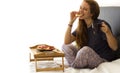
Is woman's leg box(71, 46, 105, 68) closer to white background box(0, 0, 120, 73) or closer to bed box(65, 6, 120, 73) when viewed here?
bed box(65, 6, 120, 73)

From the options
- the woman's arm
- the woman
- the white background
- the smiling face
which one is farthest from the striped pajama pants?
Result: the white background

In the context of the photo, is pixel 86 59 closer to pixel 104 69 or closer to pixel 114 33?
pixel 104 69

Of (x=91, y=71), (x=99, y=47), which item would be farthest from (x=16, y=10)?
(x=91, y=71)

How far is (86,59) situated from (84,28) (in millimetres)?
312

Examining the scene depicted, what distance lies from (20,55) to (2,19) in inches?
17.3

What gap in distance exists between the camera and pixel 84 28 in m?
1.85

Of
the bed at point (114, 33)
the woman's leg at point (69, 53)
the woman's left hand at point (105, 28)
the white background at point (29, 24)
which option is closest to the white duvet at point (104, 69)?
the bed at point (114, 33)

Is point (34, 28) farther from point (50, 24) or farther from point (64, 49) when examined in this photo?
point (64, 49)

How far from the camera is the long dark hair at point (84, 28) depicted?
5.91ft

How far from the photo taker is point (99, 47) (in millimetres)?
1772

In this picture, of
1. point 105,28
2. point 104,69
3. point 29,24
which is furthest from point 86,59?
point 29,24

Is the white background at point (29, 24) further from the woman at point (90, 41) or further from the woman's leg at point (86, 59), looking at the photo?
the woman's leg at point (86, 59)

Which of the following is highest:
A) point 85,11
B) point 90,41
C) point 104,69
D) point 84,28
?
point 85,11

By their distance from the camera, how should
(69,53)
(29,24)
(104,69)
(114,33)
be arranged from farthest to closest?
1. (29,24)
2. (114,33)
3. (69,53)
4. (104,69)
